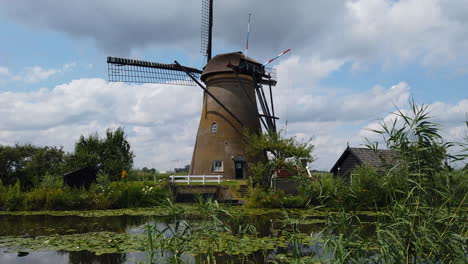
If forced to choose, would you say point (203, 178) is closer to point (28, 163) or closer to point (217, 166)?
point (217, 166)

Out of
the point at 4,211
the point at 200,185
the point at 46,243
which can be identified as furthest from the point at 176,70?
the point at 46,243

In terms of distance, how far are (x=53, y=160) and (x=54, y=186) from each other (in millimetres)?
6069

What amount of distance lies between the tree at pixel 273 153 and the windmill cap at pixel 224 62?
4177 millimetres

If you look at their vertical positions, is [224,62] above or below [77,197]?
above

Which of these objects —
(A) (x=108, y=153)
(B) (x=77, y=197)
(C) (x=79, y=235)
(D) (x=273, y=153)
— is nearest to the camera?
(C) (x=79, y=235)

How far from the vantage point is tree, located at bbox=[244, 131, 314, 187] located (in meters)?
15.7

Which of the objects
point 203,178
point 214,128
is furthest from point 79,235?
point 214,128

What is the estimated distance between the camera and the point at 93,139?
20.8 meters

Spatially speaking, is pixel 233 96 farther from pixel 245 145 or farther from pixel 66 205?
A: pixel 66 205

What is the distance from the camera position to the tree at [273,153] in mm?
15711

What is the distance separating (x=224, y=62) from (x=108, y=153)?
8.81 metres

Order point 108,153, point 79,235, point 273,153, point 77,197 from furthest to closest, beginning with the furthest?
point 108,153
point 273,153
point 77,197
point 79,235

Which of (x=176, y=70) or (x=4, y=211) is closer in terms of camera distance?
(x=4, y=211)

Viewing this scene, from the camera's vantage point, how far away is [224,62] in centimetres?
2023
